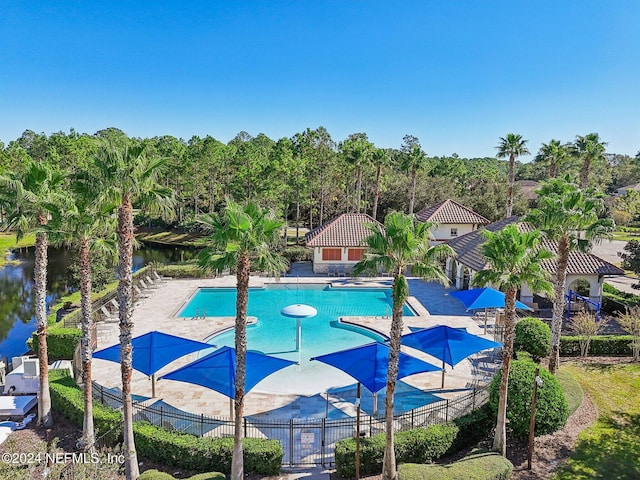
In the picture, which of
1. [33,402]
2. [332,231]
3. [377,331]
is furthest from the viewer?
[332,231]

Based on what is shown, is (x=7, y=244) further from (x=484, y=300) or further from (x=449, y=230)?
(x=484, y=300)

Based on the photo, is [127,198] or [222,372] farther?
[222,372]

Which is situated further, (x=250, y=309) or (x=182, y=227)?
(x=182, y=227)

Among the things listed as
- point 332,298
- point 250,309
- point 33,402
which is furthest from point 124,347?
point 332,298

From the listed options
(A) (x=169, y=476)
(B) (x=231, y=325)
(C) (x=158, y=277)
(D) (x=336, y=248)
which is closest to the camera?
(A) (x=169, y=476)

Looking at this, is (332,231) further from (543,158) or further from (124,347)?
(124,347)

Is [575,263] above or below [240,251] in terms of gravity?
below

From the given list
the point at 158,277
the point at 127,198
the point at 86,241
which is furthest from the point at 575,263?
the point at 158,277
